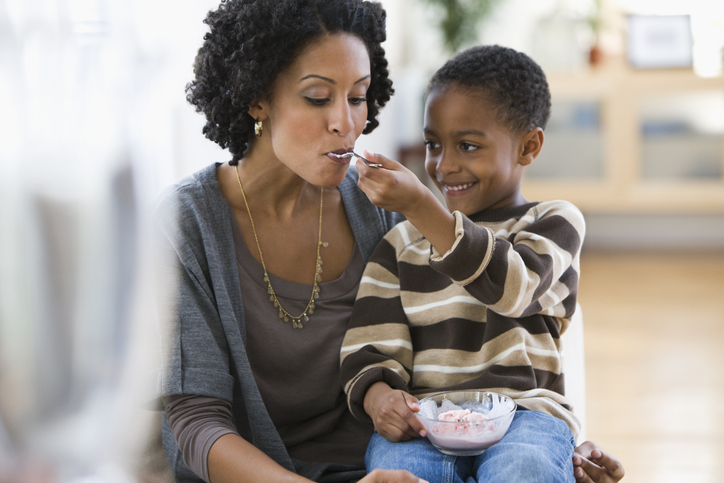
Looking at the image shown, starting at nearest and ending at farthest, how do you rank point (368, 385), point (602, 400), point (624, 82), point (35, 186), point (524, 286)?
point (35, 186) < point (524, 286) < point (368, 385) < point (602, 400) < point (624, 82)

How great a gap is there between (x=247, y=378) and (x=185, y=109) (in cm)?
70

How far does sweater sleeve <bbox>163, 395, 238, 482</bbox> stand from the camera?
1.14m

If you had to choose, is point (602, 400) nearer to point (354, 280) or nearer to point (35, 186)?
point (354, 280)

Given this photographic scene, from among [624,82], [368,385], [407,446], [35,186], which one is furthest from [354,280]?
[624,82]

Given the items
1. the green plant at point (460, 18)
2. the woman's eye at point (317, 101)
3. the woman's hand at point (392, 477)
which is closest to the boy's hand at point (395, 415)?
the woman's hand at point (392, 477)

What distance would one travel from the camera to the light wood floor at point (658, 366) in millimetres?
2254

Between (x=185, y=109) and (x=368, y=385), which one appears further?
(x=185, y=109)

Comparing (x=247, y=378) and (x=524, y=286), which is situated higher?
(x=524, y=286)

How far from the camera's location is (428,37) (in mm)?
5234

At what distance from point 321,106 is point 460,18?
12.4 feet

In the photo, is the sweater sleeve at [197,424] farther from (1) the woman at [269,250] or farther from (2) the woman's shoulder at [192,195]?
(2) the woman's shoulder at [192,195]

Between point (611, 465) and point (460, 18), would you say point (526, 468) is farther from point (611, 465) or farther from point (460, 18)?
point (460, 18)

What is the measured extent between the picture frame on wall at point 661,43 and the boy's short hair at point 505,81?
3794 mm

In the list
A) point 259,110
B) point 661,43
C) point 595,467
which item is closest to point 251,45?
point 259,110
